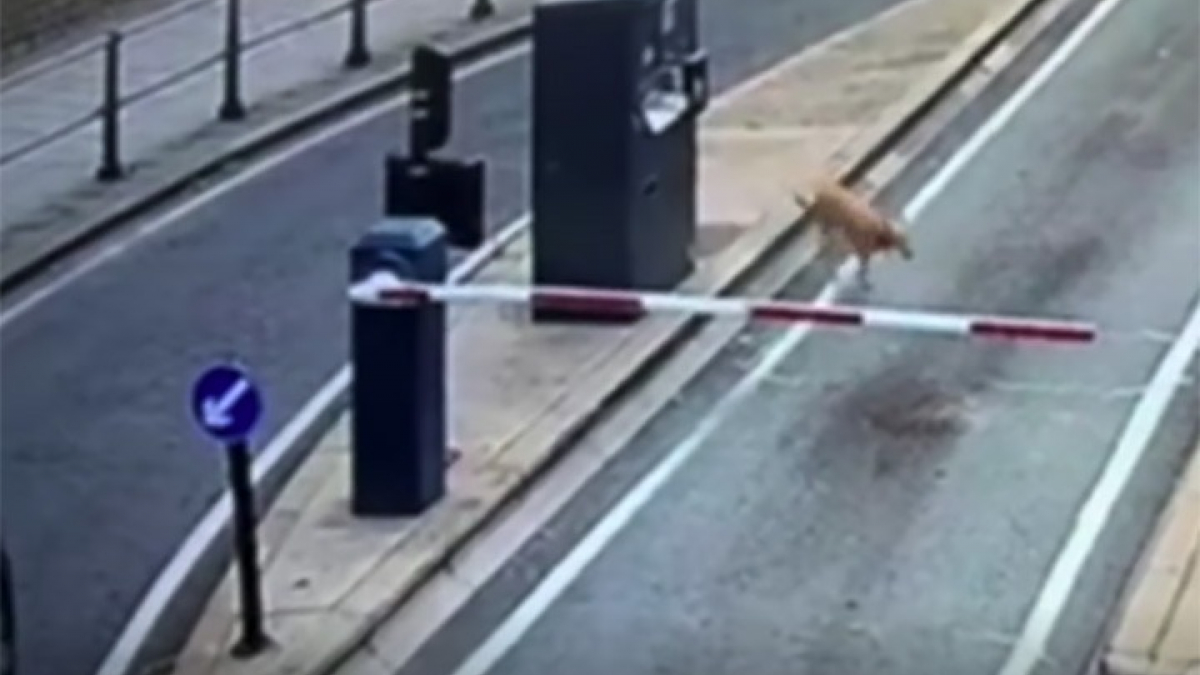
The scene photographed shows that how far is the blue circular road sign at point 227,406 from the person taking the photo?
45.4ft

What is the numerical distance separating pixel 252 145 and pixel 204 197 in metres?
1.27

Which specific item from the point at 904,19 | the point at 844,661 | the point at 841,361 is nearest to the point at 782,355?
the point at 841,361

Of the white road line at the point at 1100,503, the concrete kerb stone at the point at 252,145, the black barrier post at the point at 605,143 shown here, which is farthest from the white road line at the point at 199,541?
the white road line at the point at 1100,503

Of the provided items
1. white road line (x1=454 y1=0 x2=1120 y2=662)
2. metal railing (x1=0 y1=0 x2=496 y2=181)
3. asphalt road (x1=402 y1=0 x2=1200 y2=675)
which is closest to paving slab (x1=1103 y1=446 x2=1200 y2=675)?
asphalt road (x1=402 y1=0 x2=1200 y2=675)

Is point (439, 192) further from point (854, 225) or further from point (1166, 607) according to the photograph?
point (1166, 607)

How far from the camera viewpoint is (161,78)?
2589 centimetres

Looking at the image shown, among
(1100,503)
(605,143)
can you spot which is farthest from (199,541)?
(1100,503)

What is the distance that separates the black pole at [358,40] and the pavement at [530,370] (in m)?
2.84

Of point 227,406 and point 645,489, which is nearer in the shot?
point 227,406

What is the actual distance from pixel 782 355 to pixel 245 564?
16.3 feet

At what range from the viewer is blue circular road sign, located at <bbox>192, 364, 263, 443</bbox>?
13844 mm

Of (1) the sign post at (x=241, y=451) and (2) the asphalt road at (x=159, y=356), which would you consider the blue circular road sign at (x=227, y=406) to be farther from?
(2) the asphalt road at (x=159, y=356)

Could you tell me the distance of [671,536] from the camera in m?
15.6

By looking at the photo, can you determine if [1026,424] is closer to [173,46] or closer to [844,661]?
[844,661]
